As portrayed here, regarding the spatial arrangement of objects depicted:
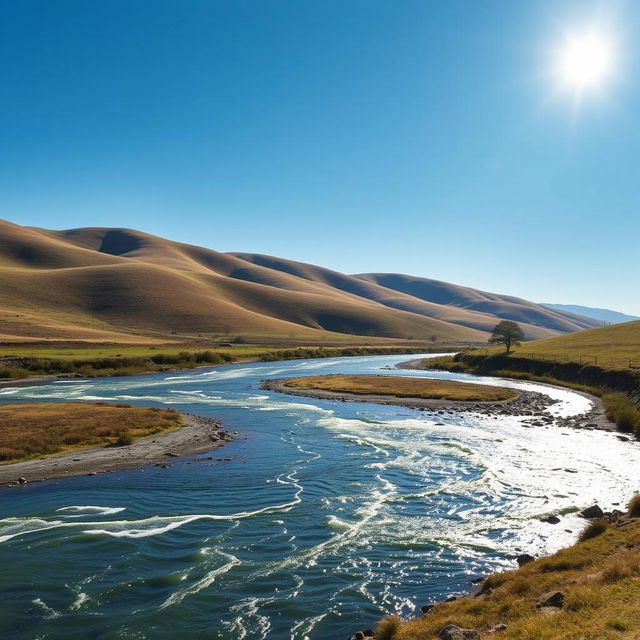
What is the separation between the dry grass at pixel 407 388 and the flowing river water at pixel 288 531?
1128 inches

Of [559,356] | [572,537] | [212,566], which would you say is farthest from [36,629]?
[559,356]

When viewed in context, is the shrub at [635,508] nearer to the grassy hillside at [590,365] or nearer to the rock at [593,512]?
the rock at [593,512]

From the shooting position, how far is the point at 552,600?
1431 cm

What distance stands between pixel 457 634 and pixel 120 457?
1211 inches

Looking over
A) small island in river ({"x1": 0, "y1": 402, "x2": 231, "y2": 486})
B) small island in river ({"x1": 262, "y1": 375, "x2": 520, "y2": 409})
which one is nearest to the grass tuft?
small island in river ({"x1": 0, "y1": 402, "x2": 231, "y2": 486})

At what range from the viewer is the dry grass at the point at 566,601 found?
39.1ft

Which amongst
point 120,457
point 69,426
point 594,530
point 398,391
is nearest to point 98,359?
point 398,391

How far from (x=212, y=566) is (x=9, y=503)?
14.1 metres

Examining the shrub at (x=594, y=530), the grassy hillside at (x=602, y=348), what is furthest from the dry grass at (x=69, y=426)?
the grassy hillside at (x=602, y=348)

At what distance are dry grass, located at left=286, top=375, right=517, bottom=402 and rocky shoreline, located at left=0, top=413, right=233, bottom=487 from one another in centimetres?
3764

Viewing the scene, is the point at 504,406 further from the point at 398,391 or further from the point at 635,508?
the point at 635,508

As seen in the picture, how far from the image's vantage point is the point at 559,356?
339 ft

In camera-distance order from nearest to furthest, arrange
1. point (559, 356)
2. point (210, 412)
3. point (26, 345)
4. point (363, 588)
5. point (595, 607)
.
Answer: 1. point (595, 607)
2. point (363, 588)
3. point (210, 412)
4. point (559, 356)
5. point (26, 345)

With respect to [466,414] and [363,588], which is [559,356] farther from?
[363,588]
